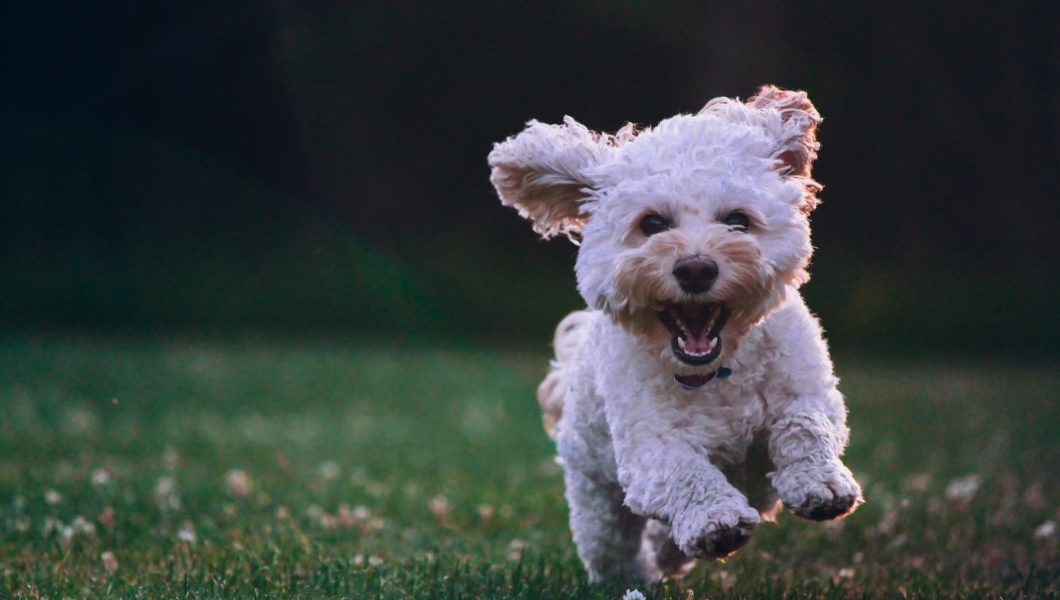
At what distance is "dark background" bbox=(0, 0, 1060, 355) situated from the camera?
17266mm

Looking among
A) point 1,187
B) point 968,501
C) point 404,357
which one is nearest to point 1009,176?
point 404,357

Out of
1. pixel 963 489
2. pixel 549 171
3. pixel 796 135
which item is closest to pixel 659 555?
pixel 549 171

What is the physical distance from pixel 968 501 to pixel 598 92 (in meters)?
12.1

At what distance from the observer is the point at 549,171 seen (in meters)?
4.12

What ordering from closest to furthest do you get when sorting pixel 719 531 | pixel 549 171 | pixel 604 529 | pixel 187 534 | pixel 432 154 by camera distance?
pixel 719 531 → pixel 549 171 → pixel 604 529 → pixel 187 534 → pixel 432 154

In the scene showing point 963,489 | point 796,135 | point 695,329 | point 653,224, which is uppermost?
point 796,135

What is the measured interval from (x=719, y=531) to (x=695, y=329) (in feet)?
2.07

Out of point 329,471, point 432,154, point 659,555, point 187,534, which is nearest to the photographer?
point 659,555

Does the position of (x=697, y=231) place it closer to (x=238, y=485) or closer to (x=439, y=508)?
(x=439, y=508)

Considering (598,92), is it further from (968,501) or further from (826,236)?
(968,501)

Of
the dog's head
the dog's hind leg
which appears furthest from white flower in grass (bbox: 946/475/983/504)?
the dog's head

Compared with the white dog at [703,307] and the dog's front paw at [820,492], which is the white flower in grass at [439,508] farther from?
the dog's front paw at [820,492]

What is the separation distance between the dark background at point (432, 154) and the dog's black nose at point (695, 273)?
13.5 metres

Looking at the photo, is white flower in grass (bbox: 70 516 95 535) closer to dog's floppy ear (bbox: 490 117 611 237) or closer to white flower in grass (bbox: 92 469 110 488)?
white flower in grass (bbox: 92 469 110 488)
